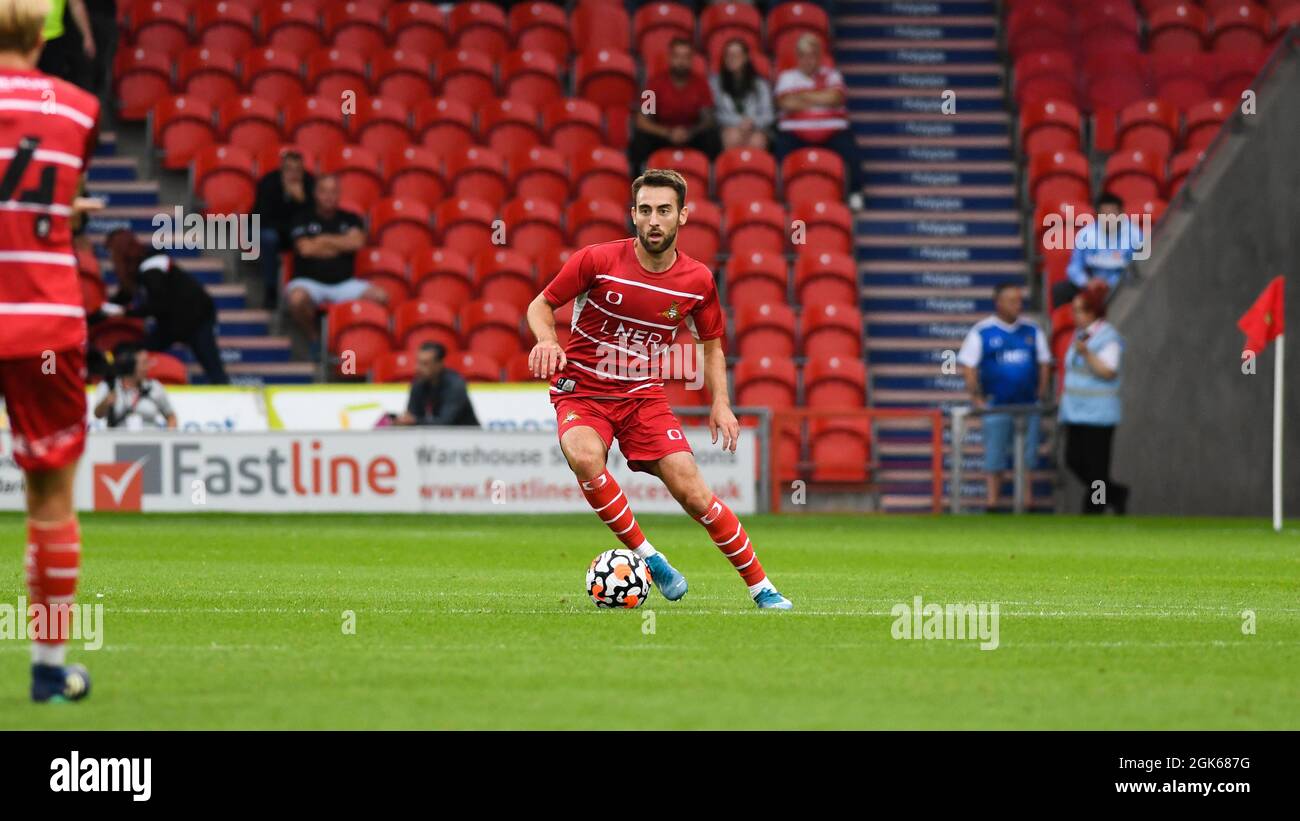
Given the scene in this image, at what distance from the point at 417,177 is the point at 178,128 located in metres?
2.99

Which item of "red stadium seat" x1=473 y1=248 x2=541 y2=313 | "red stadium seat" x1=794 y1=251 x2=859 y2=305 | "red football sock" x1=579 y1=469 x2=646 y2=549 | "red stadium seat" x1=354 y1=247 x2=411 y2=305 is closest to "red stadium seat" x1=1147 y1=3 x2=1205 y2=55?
"red stadium seat" x1=794 y1=251 x2=859 y2=305

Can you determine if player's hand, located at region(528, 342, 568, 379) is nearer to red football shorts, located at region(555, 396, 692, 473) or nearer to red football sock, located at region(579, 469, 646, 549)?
red football shorts, located at region(555, 396, 692, 473)

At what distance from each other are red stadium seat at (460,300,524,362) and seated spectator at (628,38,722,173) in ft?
9.08

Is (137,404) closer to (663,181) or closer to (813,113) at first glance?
(813,113)

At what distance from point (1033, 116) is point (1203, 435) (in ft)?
18.0

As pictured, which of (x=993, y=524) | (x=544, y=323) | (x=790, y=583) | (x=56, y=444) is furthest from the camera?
(x=993, y=524)

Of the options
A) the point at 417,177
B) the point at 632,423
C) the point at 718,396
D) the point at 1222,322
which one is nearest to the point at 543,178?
the point at 417,177

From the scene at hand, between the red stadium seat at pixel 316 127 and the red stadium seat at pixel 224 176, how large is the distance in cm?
94

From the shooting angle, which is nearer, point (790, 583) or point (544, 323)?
point (544, 323)

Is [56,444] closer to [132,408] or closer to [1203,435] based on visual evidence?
[132,408]

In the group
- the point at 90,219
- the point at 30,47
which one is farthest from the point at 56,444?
the point at 90,219

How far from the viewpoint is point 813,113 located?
23.3 metres

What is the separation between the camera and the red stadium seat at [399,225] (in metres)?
22.5

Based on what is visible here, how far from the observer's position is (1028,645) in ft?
26.4
